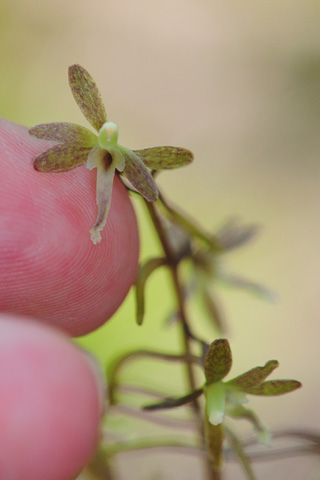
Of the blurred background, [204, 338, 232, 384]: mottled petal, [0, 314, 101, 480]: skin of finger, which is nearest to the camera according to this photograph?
[0, 314, 101, 480]: skin of finger

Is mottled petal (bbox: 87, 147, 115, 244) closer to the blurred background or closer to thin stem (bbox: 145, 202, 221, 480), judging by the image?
thin stem (bbox: 145, 202, 221, 480)

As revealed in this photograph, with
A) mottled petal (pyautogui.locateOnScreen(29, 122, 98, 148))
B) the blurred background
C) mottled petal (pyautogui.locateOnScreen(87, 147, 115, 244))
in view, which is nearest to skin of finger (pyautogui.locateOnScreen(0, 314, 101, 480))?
mottled petal (pyautogui.locateOnScreen(87, 147, 115, 244))

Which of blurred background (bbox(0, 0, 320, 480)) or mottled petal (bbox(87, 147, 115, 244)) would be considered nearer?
mottled petal (bbox(87, 147, 115, 244))

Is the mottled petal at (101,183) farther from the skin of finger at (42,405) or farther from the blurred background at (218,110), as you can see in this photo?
the blurred background at (218,110)

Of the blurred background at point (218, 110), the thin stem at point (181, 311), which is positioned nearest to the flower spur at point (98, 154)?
the thin stem at point (181, 311)

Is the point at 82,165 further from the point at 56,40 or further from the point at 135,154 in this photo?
the point at 56,40

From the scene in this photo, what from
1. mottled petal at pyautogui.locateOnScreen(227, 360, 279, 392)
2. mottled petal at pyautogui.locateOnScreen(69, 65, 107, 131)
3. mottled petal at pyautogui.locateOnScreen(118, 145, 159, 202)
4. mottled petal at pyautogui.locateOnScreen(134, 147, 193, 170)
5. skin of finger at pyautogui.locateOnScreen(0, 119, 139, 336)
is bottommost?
mottled petal at pyautogui.locateOnScreen(227, 360, 279, 392)
